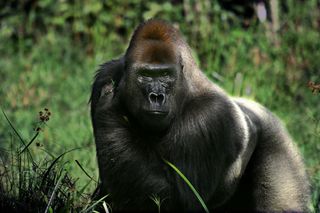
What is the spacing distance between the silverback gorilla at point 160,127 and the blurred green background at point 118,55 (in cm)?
86

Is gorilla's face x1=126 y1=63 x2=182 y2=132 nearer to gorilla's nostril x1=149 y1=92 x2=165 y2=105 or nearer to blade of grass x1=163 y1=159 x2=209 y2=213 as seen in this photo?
gorilla's nostril x1=149 y1=92 x2=165 y2=105

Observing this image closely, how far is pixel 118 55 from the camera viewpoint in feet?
24.6

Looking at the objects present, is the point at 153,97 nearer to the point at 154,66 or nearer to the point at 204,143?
the point at 154,66

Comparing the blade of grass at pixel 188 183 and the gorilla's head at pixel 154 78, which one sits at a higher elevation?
the gorilla's head at pixel 154 78

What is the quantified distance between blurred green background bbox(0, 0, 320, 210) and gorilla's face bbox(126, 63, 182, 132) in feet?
3.28

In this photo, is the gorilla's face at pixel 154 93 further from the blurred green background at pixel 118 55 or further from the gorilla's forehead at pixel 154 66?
the blurred green background at pixel 118 55

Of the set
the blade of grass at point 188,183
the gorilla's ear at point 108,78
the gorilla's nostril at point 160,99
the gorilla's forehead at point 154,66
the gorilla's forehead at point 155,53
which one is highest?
the gorilla's forehead at point 155,53

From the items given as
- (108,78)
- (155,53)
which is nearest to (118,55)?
(108,78)

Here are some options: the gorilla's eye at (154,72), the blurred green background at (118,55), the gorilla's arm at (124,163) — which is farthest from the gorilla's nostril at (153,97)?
the blurred green background at (118,55)

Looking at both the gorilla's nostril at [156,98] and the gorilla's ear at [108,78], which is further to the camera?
the gorilla's ear at [108,78]

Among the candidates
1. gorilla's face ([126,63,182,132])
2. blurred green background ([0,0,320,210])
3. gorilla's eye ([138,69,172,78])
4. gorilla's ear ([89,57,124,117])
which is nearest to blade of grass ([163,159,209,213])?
gorilla's face ([126,63,182,132])

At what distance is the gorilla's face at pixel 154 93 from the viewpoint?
353 cm

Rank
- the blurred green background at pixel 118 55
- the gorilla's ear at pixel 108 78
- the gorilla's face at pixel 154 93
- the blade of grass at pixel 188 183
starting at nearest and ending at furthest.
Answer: the blade of grass at pixel 188 183 < the gorilla's face at pixel 154 93 < the gorilla's ear at pixel 108 78 < the blurred green background at pixel 118 55

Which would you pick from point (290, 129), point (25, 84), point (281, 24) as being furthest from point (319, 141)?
point (25, 84)
